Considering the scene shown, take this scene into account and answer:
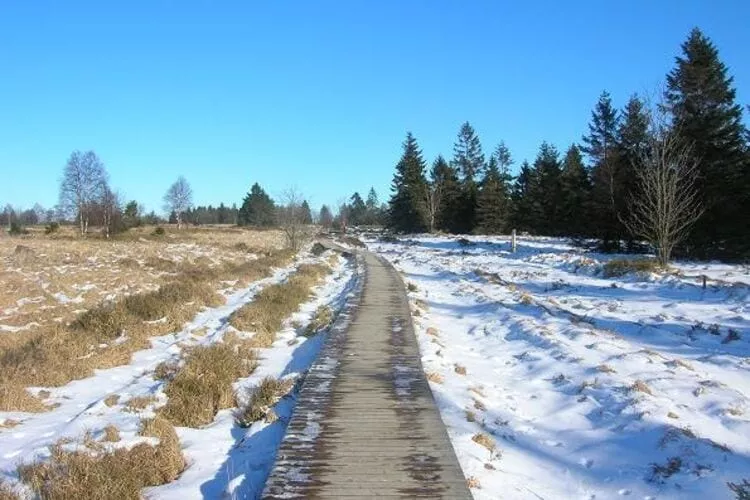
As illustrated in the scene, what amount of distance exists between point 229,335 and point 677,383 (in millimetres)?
8057

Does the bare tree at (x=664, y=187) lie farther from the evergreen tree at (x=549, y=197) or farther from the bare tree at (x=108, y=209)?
the bare tree at (x=108, y=209)

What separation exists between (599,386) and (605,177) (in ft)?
100

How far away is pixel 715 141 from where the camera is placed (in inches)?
1069

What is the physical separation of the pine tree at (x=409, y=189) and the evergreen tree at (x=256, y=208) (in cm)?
4357

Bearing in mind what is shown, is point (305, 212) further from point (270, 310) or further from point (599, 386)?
point (599, 386)

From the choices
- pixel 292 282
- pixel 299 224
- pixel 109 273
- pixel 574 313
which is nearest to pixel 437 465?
pixel 574 313

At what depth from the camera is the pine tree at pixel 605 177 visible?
3088 cm

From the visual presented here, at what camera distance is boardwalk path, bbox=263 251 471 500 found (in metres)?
4.89

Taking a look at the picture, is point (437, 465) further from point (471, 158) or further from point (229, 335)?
point (471, 158)

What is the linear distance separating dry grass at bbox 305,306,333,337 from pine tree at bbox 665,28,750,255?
19128mm

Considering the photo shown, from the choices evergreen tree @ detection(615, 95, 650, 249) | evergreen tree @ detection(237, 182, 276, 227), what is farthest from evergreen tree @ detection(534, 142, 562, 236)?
evergreen tree @ detection(237, 182, 276, 227)

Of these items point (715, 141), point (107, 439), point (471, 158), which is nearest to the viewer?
point (107, 439)

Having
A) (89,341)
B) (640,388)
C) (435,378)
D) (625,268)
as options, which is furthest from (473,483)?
(625,268)

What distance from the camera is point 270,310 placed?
582 inches
